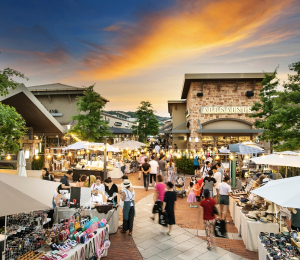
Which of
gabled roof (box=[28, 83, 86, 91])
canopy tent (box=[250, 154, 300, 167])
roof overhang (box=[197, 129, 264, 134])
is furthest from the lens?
gabled roof (box=[28, 83, 86, 91])

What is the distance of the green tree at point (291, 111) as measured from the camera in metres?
11.8

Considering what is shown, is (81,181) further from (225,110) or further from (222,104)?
(222,104)

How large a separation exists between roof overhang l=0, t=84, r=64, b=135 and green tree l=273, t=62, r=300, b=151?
46.8 ft

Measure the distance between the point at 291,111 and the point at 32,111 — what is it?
1556 centimetres

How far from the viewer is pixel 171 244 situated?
6000 millimetres

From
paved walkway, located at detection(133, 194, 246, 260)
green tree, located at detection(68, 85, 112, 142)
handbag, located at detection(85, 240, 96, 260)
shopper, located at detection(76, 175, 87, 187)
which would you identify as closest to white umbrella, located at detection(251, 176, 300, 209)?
paved walkway, located at detection(133, 194, 246, 260)

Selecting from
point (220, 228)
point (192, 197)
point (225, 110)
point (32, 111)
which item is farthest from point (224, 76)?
point (220, 228)

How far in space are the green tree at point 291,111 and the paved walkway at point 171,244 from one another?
354 inches

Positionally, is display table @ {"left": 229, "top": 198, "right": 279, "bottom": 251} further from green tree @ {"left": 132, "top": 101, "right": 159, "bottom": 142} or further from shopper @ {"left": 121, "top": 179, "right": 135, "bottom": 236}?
green tree @ {"left": 132, "top": 101, "right": 159, "bottom": 142}

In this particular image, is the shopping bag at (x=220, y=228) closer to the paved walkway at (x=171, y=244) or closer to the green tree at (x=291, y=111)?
the paved walkway at (x=171, y=244)


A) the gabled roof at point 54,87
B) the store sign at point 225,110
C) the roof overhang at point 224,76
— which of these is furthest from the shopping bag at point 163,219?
the gabled roof at point 54,87

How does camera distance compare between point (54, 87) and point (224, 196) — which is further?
point (54, 87)

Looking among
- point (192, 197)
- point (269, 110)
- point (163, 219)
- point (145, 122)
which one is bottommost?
point (192, 197)

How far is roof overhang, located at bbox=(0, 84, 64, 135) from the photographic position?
11.7 meters
